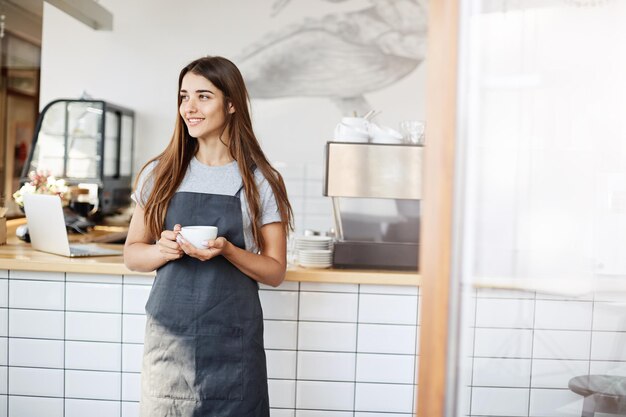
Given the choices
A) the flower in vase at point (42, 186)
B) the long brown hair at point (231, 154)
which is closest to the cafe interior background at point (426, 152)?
the long brown hair at point (231, 154)

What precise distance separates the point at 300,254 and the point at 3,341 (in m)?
1.20

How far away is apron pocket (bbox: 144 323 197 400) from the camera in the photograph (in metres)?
2.10

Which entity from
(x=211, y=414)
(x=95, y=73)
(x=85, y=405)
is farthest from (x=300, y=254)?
(x=95, y=73)

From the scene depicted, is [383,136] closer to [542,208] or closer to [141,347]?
[141,347]

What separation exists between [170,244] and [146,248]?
181 millimetres

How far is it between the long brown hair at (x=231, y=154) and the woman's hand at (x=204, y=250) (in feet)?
0.65

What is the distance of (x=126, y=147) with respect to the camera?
5.04 meters

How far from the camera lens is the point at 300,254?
9.11 feet

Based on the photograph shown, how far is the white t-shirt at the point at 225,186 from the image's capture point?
83.7 inches

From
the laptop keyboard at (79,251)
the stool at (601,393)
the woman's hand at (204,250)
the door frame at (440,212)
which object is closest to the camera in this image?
the door frame at (440,212)

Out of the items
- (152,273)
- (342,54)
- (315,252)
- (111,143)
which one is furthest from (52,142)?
(315,252)

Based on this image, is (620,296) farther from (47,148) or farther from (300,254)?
(47,148)

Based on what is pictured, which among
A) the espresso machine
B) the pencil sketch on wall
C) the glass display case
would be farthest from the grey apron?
the pencil sketch on wall

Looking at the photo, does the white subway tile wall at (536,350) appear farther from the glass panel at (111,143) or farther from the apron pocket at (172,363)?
the glass panel at (111,143)
